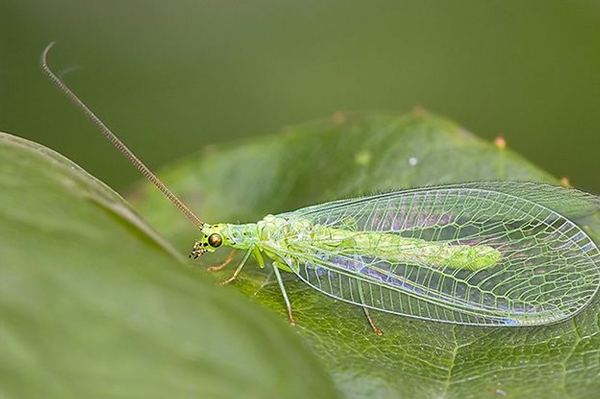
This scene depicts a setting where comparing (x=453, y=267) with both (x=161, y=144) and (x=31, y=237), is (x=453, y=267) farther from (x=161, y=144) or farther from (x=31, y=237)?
(x=161, y=144)

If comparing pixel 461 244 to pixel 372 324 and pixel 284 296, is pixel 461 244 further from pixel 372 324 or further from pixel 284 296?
pixel 284 296

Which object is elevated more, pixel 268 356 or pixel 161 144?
pixel 161 144

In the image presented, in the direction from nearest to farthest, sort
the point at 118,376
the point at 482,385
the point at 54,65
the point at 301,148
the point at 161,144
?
1. the point at 118,376
2. the point at 482,385
3. the point at 54,65
4. the point at 301,148
5. the point at 161,144

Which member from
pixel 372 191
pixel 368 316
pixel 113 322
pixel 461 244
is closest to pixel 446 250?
pixel 461 244

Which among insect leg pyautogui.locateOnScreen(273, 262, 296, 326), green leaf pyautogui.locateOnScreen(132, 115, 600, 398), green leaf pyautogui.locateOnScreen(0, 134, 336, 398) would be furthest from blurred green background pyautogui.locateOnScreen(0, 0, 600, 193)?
green leaf pyautogui.locateOnScreen(0, 134, 336, 398)

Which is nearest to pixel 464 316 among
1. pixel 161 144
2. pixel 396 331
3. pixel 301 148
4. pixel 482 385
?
pixel 396 331

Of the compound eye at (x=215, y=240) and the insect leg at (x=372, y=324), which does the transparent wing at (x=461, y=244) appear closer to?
the insect leg at (x=372, y=324)

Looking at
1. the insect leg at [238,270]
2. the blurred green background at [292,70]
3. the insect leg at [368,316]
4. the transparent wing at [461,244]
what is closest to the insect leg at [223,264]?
the insect leg at [238,270]
